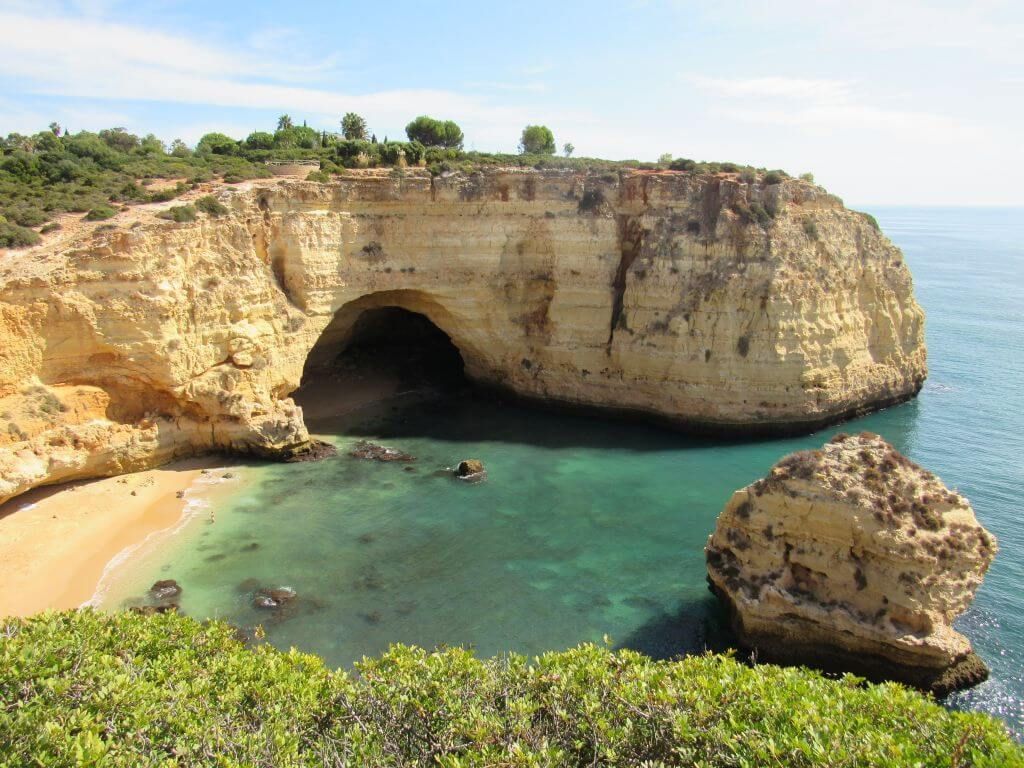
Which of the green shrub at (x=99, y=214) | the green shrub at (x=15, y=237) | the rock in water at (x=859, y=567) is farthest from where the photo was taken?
the green shrub at (x=99, y=214)

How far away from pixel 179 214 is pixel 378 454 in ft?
41.8

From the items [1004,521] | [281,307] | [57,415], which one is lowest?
[1004,521]

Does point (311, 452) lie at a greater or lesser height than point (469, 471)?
lesser

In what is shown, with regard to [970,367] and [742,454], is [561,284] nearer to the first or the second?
[742,454]

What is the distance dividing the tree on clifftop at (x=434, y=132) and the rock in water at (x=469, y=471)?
29.8 m

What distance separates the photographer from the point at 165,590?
20.5 meters

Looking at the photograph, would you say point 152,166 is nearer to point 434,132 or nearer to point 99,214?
point 99,214

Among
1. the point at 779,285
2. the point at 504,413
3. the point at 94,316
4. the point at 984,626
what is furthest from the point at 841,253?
the point at 94,316

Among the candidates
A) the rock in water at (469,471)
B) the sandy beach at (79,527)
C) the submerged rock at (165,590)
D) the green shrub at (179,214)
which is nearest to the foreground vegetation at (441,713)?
the submerged rock at (165,590)

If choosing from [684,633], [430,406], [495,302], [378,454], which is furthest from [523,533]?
[495,302]

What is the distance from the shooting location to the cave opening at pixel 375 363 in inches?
1478

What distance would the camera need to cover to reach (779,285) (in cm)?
3272

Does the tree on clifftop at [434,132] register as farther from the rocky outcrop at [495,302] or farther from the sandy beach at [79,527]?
the sandy beach at [79,527]

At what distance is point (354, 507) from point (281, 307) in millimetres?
10081
